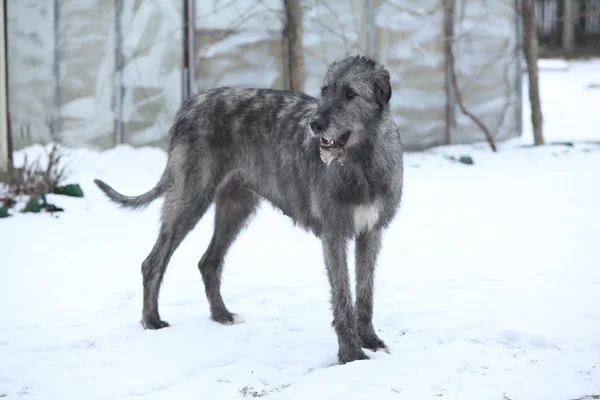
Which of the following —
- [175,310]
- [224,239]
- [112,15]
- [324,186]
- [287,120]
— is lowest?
[175,310]

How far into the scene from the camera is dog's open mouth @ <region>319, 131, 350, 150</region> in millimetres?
4207

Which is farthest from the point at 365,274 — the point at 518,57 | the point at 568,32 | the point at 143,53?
the point at 568,32

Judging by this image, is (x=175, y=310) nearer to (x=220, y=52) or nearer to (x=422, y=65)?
(x=220, y=52)

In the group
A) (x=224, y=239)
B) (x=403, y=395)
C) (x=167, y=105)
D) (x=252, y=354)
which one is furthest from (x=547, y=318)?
(x=167, y=105)

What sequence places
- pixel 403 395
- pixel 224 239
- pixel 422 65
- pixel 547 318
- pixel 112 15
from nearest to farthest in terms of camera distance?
pixel 403 395 → pixel 547 318 → pixel 224 239 → pixel 112 15 → pixel 422 65

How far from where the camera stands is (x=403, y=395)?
3611 mm

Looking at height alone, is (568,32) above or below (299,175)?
above

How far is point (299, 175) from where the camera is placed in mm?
4691

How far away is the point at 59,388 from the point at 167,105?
7.98m

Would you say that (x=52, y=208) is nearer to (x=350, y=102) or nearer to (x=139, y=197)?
(x=139, y=197)

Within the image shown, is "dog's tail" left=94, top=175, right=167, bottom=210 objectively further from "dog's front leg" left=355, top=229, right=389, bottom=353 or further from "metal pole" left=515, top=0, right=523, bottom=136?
"metal pole" left=515, top=0, right=523, bottom=136

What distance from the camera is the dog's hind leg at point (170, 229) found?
16.6ft

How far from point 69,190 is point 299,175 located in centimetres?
461

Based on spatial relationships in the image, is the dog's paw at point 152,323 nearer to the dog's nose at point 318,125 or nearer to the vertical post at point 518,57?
the dog's nose at point 318,125
